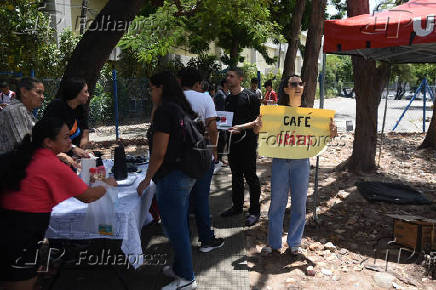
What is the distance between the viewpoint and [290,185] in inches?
146

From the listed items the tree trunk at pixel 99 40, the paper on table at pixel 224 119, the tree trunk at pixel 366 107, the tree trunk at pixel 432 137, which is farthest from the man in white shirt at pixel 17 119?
the tree trunk at pixel 432 137

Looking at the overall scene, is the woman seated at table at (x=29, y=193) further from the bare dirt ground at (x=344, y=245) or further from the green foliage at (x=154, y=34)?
the green foliage at (x=154, y=34)

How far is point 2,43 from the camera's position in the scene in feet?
37.2

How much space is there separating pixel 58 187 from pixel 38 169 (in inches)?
6.5

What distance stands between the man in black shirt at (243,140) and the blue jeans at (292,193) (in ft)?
2.98

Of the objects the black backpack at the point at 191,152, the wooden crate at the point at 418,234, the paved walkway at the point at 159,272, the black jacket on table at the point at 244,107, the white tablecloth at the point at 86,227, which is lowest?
the paved walkway at the point at 159,272

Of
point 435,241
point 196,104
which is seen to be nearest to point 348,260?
point 435,241

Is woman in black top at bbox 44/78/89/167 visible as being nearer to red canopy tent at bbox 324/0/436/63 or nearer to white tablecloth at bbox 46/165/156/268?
white tablecloth at bbox 46/165/156/268

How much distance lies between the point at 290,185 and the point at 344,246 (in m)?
1.26

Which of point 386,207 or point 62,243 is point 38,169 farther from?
point 386,207

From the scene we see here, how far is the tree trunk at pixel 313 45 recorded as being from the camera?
7832mm

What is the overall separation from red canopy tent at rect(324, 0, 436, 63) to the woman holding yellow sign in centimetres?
117

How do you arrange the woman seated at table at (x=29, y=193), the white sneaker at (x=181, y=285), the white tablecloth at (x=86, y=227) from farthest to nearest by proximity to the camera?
1. the white sneaker at (x=181, y=285)
2. the white tablecloth at (x=86, y=227)
3. the woman seated at table at (x=29, y=193)

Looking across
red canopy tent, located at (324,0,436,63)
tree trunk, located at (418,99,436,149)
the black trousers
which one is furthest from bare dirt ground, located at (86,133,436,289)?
tree trunk, located at (418,99,436,149)
